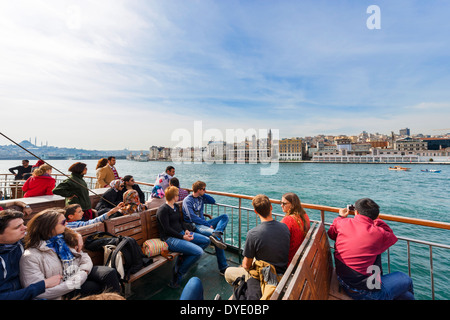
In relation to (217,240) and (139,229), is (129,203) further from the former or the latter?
(217,240)

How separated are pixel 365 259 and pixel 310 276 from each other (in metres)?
0.65

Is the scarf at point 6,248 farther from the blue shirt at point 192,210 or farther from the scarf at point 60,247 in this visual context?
the blue shirt at point 192,210

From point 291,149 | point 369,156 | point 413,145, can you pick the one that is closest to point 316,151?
point 291,149

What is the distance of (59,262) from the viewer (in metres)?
1.82

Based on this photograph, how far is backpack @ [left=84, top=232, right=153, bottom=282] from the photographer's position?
2.17 m

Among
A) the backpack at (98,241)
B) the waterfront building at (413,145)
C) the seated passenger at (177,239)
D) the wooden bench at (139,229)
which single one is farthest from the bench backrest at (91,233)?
the waterfront building at (413,145)

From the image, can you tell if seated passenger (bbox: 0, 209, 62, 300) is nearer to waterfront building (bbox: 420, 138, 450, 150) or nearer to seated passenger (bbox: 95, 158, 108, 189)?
seated passenger (bbox: 95, 158, 108, 189)

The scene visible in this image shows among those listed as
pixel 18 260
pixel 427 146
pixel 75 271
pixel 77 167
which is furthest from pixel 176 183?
pixel 427 146

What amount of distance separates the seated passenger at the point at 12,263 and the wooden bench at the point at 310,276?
176cm

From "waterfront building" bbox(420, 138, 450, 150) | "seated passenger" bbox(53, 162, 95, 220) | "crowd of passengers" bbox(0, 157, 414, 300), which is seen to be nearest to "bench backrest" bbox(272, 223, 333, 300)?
"crowd of passengers" bbox(0, 157, 414, 300)
